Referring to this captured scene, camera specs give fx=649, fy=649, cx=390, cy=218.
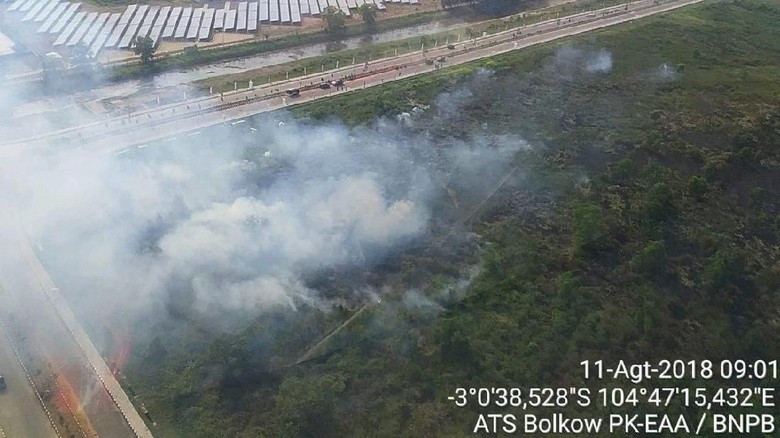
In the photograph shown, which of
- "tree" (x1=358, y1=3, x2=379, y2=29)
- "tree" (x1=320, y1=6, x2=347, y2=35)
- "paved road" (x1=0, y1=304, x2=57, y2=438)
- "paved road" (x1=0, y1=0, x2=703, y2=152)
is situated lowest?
"paved road" (x1=0, y1=304, x2=57, y2=438)

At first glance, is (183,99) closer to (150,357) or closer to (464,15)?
(150,357)

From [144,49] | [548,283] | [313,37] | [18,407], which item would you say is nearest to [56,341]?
[18,407]

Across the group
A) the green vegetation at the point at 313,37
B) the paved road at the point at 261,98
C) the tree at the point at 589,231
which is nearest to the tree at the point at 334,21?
the green vegetation at the point at 313,37

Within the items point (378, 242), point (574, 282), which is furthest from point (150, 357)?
point (574, 282)

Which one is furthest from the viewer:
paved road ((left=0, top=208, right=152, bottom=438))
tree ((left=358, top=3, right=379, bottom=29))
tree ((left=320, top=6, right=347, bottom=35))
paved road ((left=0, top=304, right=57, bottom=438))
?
tree ((left=358, top=3, right=379, bottom=29))

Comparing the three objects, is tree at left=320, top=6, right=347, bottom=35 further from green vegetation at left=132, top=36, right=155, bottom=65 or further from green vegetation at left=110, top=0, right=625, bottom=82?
green vegetation at left=132, top=36, right=155, bottom=65

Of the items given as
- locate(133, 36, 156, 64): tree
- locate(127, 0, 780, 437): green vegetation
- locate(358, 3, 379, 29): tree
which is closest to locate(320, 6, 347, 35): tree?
locate(358, 3, 379, 29): tree

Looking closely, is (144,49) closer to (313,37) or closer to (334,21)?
(313,37)
